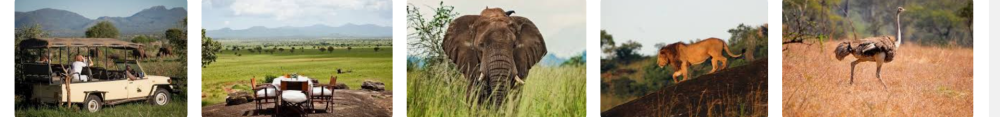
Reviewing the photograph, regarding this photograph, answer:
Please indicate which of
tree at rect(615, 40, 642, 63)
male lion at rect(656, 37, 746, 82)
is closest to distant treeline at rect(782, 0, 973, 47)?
male lion at rect(656, 37, 746, 82)

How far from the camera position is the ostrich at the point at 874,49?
1288cm

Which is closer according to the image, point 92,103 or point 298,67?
point 92,103

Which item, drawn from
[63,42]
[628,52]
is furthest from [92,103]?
[628,52]

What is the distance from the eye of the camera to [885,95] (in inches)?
512

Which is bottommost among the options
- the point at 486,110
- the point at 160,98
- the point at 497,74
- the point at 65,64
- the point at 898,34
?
the point at 486,110

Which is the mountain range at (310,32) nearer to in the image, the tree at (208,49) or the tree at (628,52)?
the tree at (208,49)

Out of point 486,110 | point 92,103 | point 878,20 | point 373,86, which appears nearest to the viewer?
point 92,103

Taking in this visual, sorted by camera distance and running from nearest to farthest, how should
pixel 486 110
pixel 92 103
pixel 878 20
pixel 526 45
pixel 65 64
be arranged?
pixel 65 64 < pixel 92 103 < pixel 486 110 < pixel 526 45 < pixel 878 20

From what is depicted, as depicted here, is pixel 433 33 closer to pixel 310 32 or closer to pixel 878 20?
pixel 310 32

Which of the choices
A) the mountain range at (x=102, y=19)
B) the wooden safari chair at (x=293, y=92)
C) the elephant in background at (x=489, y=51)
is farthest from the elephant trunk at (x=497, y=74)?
the mountain range at (x=102, y=19)

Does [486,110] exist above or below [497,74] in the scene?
below

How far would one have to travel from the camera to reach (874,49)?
12.9 m

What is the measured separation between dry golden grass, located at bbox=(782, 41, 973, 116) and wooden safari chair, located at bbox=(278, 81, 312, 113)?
338cm

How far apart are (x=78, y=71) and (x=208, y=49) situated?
0.92m
